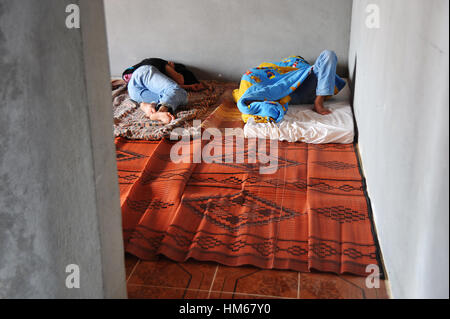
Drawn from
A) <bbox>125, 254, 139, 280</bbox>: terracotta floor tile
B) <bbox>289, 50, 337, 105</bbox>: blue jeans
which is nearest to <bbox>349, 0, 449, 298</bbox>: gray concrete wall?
<bbox>125, 254, 139, 280</bbox>: terracotta floor tile

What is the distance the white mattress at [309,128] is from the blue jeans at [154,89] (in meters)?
0.83

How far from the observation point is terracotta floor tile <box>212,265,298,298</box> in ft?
6.89

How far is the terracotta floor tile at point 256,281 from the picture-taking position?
210 cm

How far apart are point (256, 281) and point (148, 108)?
8.44 feet

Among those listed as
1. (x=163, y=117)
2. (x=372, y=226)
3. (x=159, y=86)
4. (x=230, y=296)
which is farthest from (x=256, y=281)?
(x=159, y=86)

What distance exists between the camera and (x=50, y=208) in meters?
1.65

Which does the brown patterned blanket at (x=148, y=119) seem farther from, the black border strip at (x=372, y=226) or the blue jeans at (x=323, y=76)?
the black border strip at (x=372, y=226)

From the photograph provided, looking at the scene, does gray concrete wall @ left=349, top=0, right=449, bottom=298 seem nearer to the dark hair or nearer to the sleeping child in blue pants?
the sleeping child in blue pants

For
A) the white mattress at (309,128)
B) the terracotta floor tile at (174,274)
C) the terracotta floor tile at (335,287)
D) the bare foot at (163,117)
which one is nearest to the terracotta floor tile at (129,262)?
the terracotta floor tile at (174,274)

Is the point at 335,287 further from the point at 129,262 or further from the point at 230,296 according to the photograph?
the point at 129,262

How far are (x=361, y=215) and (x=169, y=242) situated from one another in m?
1.08
